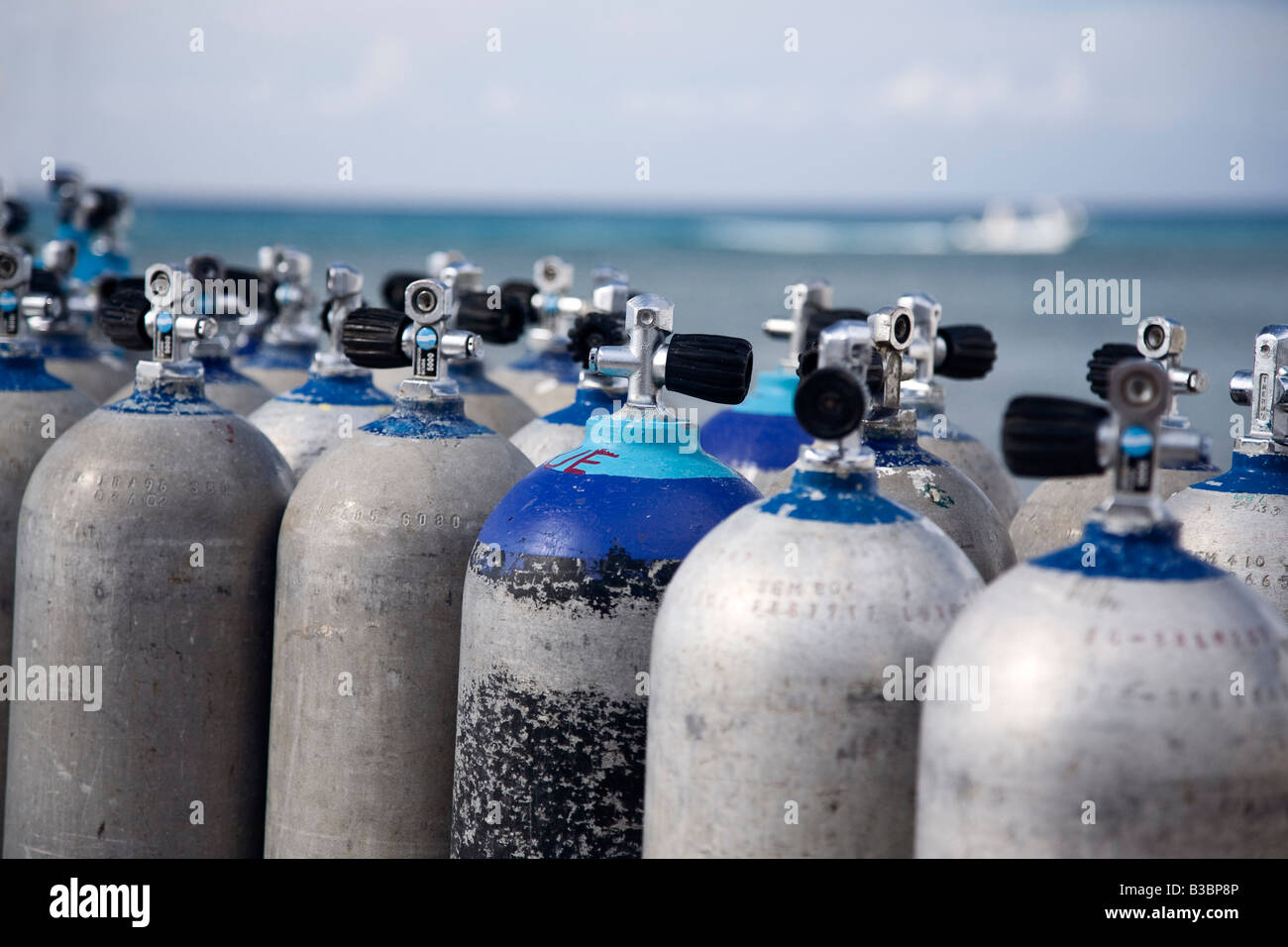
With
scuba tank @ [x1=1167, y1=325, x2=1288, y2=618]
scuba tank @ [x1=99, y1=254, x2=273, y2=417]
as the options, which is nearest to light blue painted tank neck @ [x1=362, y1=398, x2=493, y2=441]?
scuba tank @ [x1=99, y1=254, x2=273, y2=417]

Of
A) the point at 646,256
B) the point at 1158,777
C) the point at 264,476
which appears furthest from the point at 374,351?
the point at 646,256

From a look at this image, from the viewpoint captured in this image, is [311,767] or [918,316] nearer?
[311,767]

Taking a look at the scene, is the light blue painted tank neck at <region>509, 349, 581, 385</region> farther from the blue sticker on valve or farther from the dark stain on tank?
the blue sticker on valve

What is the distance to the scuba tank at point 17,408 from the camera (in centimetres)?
386

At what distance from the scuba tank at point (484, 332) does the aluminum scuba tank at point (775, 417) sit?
64cm

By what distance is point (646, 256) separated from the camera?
49.3 meters

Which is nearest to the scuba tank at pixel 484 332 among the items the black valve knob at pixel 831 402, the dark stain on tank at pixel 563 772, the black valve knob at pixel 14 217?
the dark stain on tank at pixel 563 772

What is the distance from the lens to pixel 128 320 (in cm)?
364

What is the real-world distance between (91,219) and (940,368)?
4869mm

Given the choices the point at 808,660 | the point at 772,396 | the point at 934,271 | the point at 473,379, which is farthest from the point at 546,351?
the point at 934,271

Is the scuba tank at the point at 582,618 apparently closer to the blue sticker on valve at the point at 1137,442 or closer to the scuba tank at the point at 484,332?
the blue sticker on valve at the point at 1137,442

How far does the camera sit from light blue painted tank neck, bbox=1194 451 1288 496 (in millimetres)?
3098

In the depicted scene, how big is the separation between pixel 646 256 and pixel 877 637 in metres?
47.6
